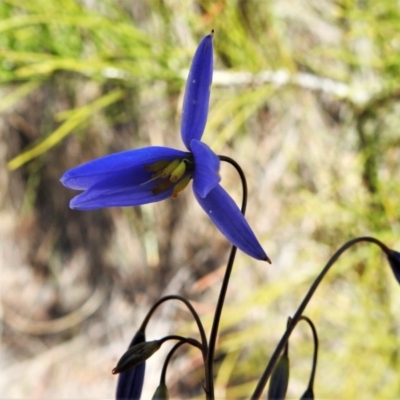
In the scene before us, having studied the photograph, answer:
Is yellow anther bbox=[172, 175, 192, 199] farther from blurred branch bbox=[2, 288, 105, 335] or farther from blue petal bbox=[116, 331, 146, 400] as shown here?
blurred branch bbox=[2, 288, 105, 335]

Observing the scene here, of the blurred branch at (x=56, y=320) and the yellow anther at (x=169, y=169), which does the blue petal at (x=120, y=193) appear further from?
the blurred branch at (x=56, y=320)

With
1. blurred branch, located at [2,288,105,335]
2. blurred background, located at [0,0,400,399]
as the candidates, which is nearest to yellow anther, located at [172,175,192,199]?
blurred background, located at [0,0,400,399]

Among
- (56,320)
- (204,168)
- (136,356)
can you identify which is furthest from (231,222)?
(56,320)

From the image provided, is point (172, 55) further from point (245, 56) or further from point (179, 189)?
point (179, 189)

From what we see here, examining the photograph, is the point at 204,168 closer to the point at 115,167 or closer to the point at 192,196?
the point at 115,167

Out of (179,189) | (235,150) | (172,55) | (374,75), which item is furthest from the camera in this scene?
(235,150)

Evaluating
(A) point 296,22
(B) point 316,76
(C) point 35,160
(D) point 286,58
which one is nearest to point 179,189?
(D) point 286,58
